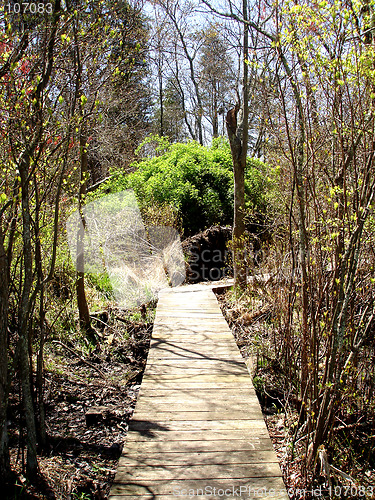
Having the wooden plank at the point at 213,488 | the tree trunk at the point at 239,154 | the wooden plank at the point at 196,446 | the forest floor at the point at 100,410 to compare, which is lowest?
the forest floor at the point at 100,410

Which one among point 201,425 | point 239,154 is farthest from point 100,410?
point 239,154

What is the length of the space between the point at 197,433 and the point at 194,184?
32.2 feet

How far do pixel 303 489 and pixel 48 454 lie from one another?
193 cm

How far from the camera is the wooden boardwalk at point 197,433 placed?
8.23 ft

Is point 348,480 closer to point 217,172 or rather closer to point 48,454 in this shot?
point 48,454

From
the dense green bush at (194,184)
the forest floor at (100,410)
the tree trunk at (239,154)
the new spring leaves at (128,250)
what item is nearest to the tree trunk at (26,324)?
the forest floor at (100,410)

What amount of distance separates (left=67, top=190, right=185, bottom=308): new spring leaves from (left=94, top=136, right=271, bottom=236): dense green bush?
92 centimetres

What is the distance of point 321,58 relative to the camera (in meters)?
2.62

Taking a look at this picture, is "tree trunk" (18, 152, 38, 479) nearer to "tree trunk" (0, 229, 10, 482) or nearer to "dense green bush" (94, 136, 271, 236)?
"tree trunk" (0, 229, 10, 482)

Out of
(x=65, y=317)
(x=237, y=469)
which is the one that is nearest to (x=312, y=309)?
(x=237, y=469)

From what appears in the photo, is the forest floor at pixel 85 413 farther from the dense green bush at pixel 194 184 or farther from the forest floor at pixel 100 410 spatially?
the dense green bush at pixel 194 184

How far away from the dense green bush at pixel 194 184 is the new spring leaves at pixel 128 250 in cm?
92

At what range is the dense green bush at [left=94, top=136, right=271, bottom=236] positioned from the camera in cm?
1176

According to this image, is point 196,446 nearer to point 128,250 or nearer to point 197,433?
point 197,433
